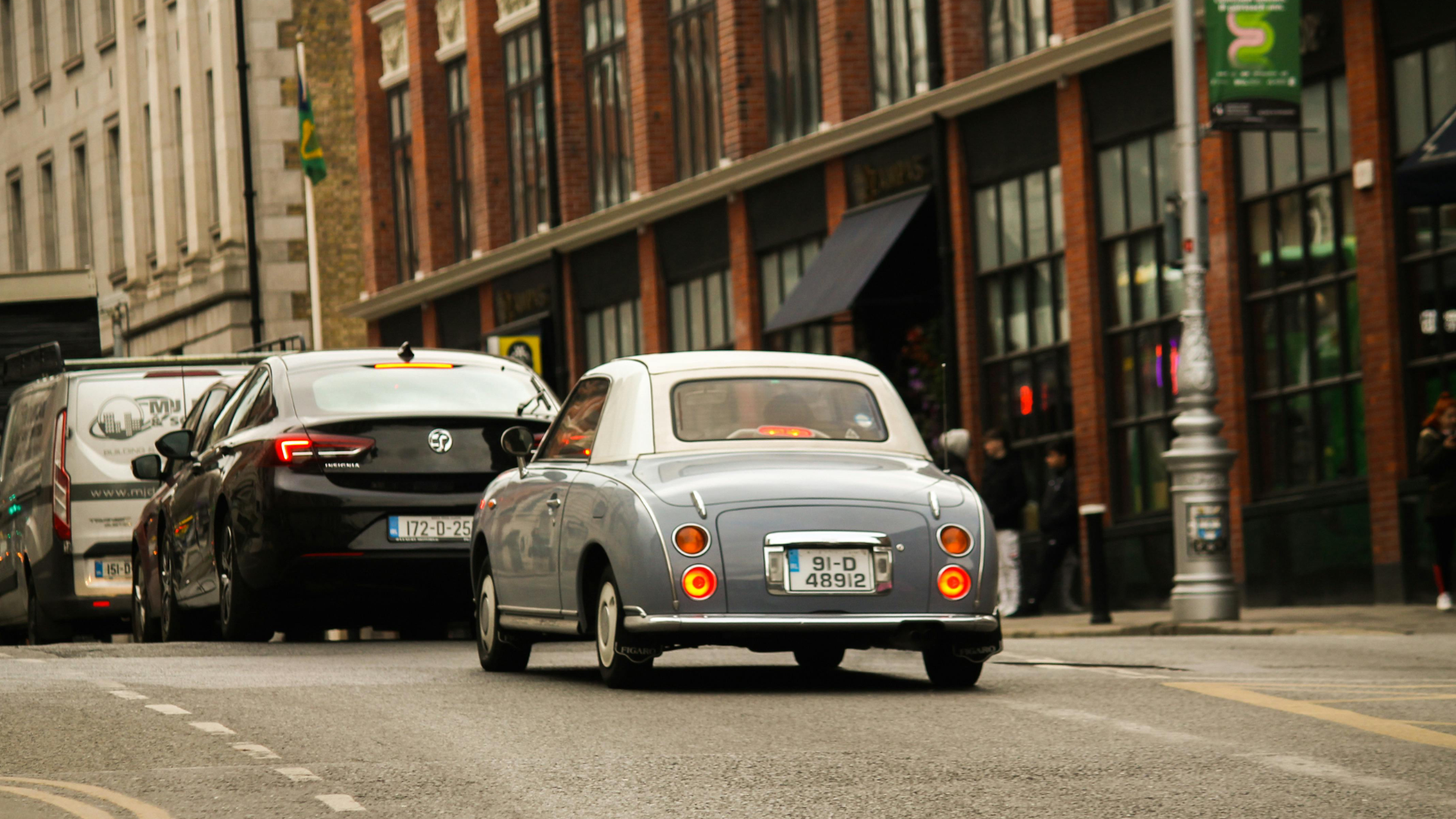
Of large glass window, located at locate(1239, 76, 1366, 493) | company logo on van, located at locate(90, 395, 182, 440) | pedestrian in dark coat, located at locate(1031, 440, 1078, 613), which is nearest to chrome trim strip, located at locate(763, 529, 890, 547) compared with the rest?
company logo on van, located at locate(90, 395, 182, 440)

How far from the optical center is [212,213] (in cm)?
4994

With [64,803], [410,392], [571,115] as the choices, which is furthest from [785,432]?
[571,115]

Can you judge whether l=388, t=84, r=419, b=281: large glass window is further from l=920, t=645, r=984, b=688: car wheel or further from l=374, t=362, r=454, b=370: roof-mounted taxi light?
l=920, t=645, r=984, b=688: car wheel

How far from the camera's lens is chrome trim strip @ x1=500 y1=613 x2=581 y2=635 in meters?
11.5

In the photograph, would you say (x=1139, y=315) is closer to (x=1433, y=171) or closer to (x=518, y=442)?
(x=1433, y=171)

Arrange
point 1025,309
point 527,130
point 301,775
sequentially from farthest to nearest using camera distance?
point 527,130, point 1025,309, point 301,775

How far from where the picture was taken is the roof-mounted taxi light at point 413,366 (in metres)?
14.6

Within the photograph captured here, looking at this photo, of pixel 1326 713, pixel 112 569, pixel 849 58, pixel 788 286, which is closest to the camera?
pixel 1326 713

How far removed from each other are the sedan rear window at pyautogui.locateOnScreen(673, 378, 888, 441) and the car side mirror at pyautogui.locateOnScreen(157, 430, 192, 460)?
16.8ft

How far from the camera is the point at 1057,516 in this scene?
2342 centimetres

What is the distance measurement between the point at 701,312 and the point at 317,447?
59.8 ft

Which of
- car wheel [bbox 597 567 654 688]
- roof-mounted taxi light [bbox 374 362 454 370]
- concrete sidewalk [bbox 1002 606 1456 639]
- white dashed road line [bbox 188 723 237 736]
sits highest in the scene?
roof-mounted taxi light [bbox 374 362 454 370]

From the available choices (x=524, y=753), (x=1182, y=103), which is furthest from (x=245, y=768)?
(x=1182, y=103)

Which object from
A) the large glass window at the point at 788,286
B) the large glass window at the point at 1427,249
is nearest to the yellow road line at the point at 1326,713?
the large glass window at the point at 1427,249
